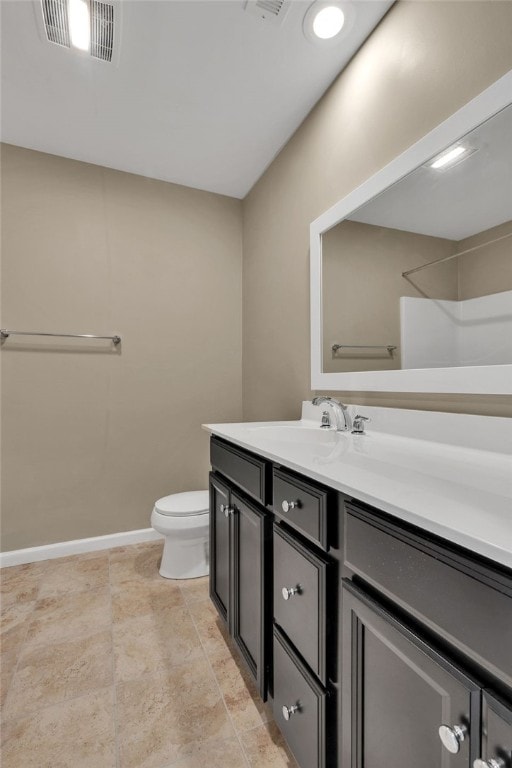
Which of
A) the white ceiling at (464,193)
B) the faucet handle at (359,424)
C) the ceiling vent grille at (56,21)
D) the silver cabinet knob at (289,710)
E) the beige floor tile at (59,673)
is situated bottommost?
the beige floor tile at (59,673)

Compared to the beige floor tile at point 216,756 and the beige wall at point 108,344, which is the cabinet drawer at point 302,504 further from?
the beige wall at point 108,344

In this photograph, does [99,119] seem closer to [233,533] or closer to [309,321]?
[309,321]

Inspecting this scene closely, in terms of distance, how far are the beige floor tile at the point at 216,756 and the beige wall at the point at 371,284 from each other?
125cm

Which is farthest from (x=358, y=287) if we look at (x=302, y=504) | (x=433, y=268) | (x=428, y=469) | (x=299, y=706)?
(x=299, y=706)

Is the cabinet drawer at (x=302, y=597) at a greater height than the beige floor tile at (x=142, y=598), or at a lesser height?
greater

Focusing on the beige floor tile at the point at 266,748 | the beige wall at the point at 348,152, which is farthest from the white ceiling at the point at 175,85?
the beige floor tile at the point at 266,748

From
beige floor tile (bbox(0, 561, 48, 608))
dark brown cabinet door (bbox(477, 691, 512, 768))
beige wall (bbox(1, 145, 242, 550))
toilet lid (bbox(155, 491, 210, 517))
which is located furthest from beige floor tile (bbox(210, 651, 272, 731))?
beige wall (bbox(1, 145, 242, 550))

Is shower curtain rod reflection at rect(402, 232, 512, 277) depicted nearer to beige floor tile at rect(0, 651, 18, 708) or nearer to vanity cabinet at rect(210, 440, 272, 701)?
vanity cabinet at rect(210, 440, 272, 701)

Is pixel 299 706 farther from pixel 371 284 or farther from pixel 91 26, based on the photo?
pixel 91 26

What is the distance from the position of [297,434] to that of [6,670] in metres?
1.38

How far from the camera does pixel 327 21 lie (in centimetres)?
135

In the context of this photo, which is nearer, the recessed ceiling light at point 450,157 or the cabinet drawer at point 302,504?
the cabinet drawer at point 302,504

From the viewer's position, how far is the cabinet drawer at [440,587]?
44cm

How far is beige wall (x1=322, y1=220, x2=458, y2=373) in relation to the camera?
45.6 inches
